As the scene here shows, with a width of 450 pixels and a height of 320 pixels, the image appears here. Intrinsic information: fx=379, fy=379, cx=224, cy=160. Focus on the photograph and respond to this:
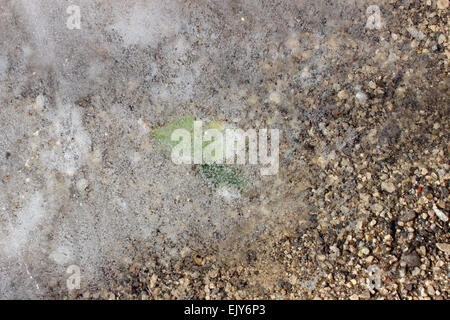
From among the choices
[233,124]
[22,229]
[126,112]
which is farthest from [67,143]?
[233,124]

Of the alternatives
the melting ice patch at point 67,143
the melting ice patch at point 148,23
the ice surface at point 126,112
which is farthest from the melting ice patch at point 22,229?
the melting ice patch at point 148,23

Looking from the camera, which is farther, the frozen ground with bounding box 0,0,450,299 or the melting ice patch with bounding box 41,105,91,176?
the melting ice patch with bounding box 41,105,91,176

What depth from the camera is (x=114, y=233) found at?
2.80 meters

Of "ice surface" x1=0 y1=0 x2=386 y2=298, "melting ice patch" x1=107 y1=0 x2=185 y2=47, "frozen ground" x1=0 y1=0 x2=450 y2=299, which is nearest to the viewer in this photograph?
"frozen ground" x1=0 y1=0 x2=450 y2=299

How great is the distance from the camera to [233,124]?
113 inches

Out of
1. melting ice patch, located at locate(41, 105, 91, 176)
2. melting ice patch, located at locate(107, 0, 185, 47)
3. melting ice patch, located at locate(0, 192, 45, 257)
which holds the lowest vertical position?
melting ice patch, located at locate(0, 192, 45, 257)

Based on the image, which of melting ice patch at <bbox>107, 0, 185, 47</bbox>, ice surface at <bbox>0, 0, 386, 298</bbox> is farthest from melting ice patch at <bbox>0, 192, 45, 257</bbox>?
melting ice patch at <bbox>107, 0, 185, 47</bbox>

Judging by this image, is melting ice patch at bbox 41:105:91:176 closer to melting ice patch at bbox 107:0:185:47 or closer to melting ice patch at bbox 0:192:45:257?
melting ice patch at bbox 0:192:45:257

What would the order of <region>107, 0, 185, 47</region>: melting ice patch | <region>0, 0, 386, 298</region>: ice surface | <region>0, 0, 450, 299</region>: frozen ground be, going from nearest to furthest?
<region>0, 0, 450, 299</region>: frozen ground, <region>0, 0, 386, 298</region>: ice surface, <region>107, 0, 185, 47</region>: melting ice patch

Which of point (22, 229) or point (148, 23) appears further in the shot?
point (148, 23)

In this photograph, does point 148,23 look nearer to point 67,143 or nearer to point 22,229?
point 67,143

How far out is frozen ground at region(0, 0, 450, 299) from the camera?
8.72 ft
